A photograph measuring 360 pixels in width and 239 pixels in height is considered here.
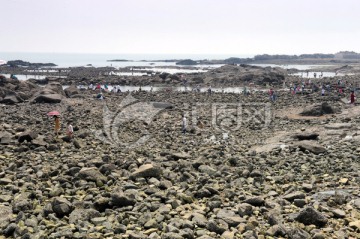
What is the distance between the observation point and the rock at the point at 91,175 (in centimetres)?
1284

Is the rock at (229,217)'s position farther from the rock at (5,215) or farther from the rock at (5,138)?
the rock at (5,138)

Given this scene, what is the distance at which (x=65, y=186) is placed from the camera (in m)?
12.5

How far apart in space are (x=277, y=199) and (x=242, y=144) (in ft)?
34.4

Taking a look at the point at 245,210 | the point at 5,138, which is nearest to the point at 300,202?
the point at 245,210

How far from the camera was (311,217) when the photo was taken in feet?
29.9

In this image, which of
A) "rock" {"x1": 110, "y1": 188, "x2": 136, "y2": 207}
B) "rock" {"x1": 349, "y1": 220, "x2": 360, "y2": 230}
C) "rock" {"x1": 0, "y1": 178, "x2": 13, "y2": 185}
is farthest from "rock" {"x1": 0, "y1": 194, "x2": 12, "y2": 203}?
"rock" {"x1": 349, "y1": 220, "x2": 360, "y2": 230}

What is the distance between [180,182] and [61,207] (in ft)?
15.1

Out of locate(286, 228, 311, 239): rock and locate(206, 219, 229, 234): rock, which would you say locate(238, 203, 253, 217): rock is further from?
locate(286, 228, 311, 239): rock

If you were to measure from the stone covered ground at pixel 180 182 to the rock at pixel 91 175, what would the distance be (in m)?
0.04

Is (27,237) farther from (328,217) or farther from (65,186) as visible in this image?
(328,217)

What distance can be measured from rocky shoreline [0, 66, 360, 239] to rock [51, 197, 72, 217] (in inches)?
1.5

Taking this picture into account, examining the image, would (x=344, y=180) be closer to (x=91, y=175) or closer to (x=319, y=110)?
(x=91, y=175)

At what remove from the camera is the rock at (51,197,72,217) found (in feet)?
32.5

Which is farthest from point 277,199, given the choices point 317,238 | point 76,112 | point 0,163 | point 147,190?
point 76,112
